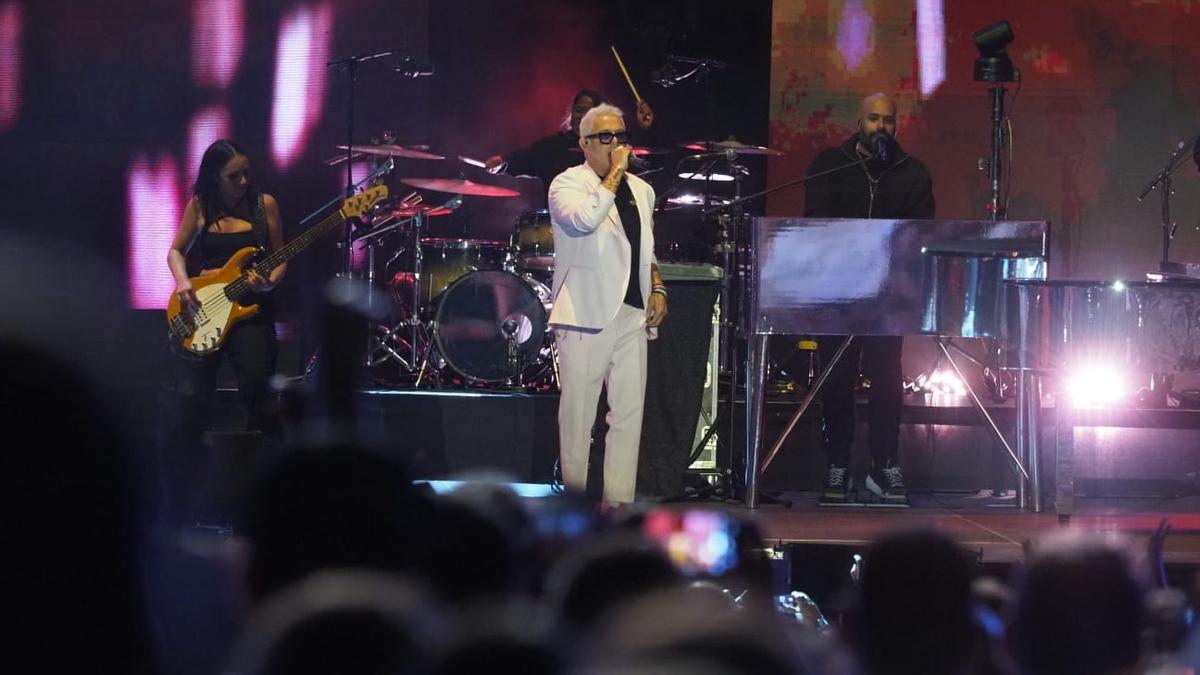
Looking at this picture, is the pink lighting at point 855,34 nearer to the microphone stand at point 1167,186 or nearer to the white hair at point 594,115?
the microphone stand at point 1167,186

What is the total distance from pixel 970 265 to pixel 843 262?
65 cm

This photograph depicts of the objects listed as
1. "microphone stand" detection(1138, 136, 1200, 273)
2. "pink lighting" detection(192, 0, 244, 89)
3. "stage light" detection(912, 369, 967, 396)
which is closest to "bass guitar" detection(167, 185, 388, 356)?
"pink lighting" detection(192, 0, 244, 89)

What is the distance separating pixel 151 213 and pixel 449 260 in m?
2.49

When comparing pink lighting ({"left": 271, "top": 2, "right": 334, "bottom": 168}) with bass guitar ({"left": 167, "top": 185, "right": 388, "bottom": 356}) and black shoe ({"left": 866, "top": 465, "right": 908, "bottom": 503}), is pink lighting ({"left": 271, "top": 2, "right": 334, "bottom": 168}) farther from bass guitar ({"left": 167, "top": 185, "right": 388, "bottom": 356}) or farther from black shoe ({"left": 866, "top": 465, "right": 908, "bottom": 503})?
black shoe ({"left": 866, "top": 465, "right": 908, "bottom": 503})

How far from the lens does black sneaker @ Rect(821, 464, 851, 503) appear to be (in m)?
7.92

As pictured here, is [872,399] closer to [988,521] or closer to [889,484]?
[889,484]

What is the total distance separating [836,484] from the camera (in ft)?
26.1

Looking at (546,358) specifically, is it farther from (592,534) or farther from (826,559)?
(592,534)

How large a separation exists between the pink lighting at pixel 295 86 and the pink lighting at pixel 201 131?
39cm

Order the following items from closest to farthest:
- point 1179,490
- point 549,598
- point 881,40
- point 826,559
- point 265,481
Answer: point 549,598 < point 265,481 < point 826,559 < point 1179,490 < point 881,40

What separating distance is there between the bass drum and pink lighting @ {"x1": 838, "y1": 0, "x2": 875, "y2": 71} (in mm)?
3108

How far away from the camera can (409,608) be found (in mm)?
1877

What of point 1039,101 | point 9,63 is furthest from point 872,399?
point 9,63

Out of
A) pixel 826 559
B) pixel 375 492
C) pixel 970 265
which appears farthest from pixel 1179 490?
pixel 375 492
